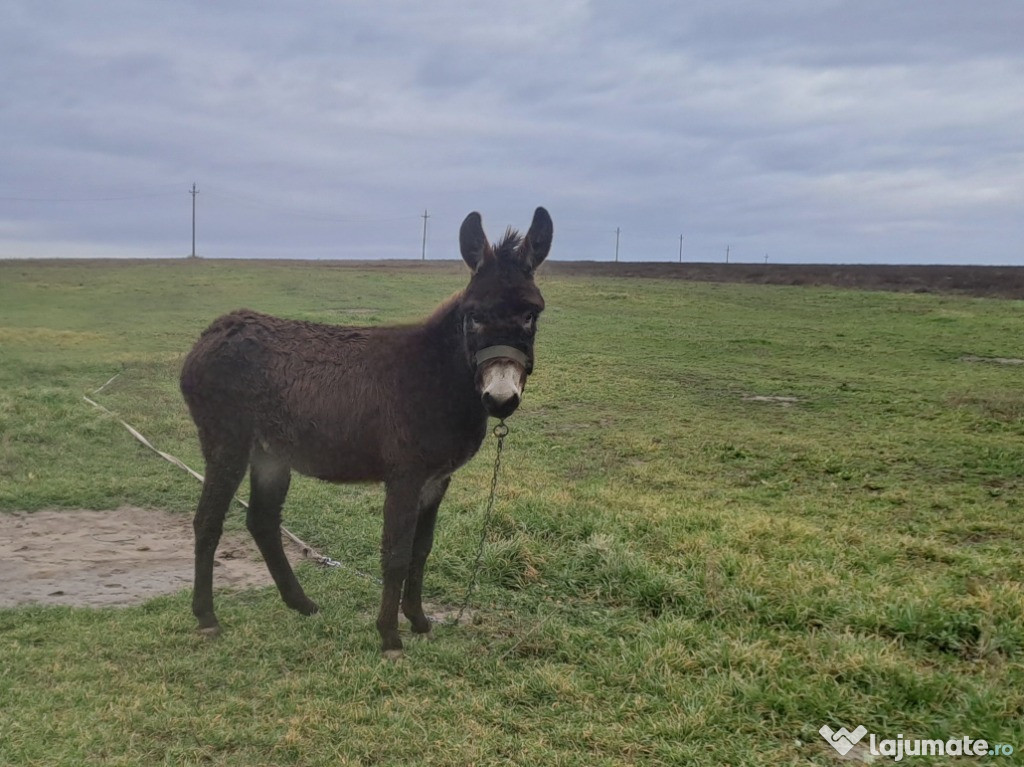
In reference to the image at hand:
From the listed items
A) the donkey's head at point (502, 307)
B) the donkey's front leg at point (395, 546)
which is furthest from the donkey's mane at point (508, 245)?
the donkey's front leg at point (395, 546)

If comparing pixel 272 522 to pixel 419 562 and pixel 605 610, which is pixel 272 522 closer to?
pixel 419 562

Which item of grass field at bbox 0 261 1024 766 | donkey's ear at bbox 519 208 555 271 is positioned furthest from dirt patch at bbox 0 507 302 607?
donkey's ear at bbox 519 208 555 271

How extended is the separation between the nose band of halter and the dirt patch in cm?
316

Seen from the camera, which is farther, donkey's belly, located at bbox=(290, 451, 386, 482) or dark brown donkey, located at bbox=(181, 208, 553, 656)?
donkey's belly, located at bbox=(290, 451, 386, 482)

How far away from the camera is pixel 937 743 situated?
3766 mm

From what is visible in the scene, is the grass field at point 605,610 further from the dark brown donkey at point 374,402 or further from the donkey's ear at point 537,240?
the donkey's ear at point 537,240

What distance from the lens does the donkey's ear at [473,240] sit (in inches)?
180

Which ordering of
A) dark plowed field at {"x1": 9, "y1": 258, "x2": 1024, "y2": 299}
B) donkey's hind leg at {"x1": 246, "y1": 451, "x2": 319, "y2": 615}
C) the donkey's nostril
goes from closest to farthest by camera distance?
the donkey's nostril < donkey's hind leg at {"x1": 246, "y1": 451, "x2": 319, "y2": 615} < dark plowed field at {"x1": 9, "y1": 258, "x2": 1024, "y2": 299}

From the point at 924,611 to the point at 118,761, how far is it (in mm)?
4673

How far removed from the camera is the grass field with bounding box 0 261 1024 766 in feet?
12.9

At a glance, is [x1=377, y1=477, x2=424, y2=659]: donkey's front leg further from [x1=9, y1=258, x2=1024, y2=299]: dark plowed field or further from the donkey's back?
[x1=9, y1=258, x2=1024, y2=299]: dark plowed field

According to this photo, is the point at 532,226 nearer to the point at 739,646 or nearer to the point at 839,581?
the point at 739,646

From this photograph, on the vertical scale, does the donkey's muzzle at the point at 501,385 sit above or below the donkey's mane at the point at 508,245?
below

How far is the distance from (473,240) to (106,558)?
4575mm
